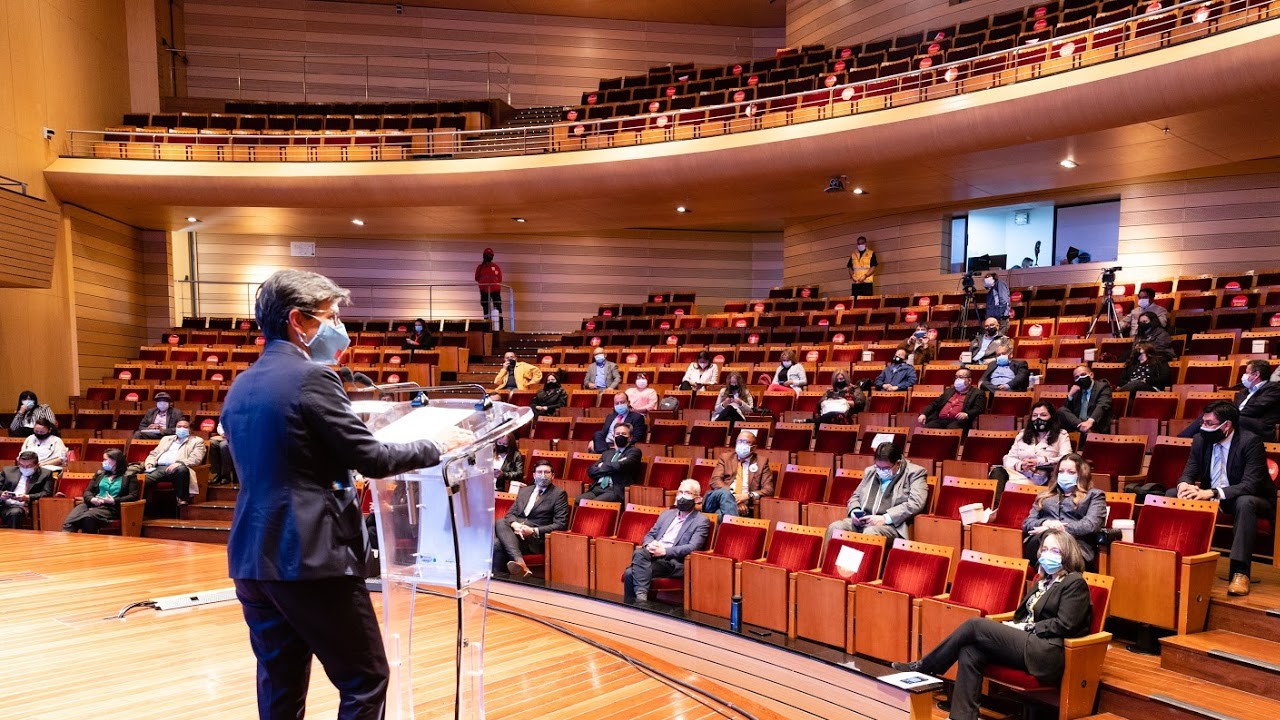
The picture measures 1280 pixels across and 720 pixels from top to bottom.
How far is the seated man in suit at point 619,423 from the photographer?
5.82 m

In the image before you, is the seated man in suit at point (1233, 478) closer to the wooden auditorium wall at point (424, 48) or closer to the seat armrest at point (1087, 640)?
the seat armrest at point (1087, 640)

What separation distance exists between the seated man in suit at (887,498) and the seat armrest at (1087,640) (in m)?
1.15

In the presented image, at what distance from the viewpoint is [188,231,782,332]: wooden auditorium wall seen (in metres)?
11.7

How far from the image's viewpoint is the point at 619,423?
5.86 m

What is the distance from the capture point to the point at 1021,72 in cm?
696

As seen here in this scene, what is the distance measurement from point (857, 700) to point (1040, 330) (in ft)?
14.8

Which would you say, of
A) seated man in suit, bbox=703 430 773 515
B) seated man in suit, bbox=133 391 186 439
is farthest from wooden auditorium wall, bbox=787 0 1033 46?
seated man in suit, bbox=133 391 186 439

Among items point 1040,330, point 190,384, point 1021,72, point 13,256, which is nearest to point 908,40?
point 1021,72

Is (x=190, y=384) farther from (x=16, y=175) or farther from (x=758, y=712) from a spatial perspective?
(x=758, y=712)

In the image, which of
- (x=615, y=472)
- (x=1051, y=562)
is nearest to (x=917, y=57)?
(x=615, y=472)

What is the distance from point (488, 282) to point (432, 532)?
934 cm

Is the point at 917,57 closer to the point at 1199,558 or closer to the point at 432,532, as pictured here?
the point at 1199,558

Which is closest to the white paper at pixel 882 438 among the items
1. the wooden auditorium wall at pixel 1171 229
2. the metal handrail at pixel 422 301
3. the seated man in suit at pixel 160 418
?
Answer: the wooden auditorium wall at pixel 1171 229

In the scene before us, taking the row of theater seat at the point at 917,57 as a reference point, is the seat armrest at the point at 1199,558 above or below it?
below
